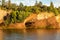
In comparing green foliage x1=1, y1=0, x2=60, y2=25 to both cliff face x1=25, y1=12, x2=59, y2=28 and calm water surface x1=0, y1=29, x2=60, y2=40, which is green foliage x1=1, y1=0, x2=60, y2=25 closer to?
cliff face x1=25, y1=12, x2=59, y2=28

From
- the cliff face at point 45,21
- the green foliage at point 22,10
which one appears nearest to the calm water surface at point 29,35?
the green foliage at point 22,10

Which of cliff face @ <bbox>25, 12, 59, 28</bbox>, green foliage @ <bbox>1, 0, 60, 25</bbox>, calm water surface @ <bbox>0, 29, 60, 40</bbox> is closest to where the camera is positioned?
calm water surface @ <bbox>0, 29, 60, 40</bbox>

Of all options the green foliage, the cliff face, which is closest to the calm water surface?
the green foliage

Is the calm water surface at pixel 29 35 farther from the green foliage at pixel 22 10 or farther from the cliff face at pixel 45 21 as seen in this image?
the cliff face at pixel 45 21

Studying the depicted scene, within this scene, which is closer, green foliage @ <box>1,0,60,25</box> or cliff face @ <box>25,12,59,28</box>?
green foliage @ <box>1,0,60,25</box>

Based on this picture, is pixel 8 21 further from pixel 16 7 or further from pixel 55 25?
pixel 55 25

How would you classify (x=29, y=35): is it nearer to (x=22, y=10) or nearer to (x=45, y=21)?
(x=45, y=21)

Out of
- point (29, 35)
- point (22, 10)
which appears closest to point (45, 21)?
point (22, 10)

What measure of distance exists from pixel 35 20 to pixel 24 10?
216 inches

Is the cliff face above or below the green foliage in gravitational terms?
below

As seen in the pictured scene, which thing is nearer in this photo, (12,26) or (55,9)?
(12,26)

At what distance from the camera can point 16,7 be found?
91562mm

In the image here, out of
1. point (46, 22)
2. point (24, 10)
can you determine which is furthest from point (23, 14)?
point (46, 22)

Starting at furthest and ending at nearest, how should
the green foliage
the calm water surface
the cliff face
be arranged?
the cliff face
the green foliage
the calm water surface
